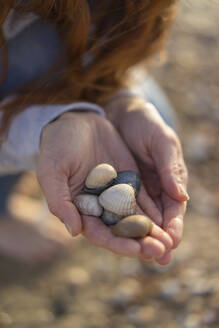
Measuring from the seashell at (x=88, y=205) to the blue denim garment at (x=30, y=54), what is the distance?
0.53m

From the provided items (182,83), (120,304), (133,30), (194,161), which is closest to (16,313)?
(120,304)

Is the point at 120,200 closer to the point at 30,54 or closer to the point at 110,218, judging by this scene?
the point at 110,218

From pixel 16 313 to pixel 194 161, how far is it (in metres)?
1.18

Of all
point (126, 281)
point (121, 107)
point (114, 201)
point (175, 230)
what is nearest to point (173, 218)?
point (175, 230)

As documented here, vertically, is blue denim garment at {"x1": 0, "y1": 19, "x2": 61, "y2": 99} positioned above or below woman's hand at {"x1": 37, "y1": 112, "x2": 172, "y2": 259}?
above

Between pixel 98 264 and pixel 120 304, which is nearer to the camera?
pixel 120 304

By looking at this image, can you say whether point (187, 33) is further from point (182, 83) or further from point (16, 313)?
point (16, 313)

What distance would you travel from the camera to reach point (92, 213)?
993 millimetres

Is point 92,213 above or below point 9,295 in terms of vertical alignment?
above

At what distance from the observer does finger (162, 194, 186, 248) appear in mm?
966

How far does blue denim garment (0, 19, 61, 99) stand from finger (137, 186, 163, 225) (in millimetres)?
542

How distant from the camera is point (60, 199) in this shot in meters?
0.94

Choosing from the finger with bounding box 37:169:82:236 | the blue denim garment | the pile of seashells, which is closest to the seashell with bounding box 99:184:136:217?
the pile of seashells

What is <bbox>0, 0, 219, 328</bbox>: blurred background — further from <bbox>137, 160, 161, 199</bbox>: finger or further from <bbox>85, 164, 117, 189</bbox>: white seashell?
<bbox>85, 164, 117, 189</bbox>: white seashell
